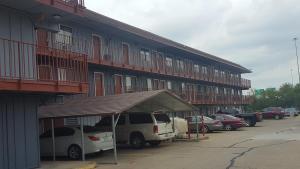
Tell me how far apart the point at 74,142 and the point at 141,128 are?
15.4ft

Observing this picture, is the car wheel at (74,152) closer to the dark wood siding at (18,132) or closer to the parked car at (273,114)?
the dark wood siding at (18,132)

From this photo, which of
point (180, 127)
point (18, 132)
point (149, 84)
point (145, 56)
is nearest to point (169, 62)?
point (149, 84)

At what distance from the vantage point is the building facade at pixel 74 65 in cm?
1639

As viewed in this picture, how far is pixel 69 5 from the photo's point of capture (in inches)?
702

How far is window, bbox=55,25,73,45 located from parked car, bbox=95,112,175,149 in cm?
492

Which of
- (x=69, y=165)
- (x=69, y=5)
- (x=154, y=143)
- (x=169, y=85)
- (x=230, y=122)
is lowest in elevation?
(x=69, y=165)

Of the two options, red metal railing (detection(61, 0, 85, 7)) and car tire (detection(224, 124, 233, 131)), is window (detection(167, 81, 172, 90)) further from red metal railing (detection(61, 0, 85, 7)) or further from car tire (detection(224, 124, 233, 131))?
red metal railing (detection(61, 0, 85, 7))

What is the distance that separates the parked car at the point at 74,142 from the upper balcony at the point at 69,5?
16.6 feet

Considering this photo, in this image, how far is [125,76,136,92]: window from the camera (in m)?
35.2

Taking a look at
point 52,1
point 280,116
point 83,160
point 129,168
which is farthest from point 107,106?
point 280,116

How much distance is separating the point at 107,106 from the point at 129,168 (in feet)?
11.7

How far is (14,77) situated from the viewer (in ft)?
53.2

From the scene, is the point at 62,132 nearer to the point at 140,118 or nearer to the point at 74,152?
the point at 74,152

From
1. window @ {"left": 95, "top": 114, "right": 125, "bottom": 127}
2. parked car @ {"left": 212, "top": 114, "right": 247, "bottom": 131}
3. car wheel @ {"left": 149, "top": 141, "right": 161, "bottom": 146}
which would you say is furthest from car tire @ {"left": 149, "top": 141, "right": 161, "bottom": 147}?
parked car @ {"left": 212, "top": 114, "right": 247, "bottom": 131}
